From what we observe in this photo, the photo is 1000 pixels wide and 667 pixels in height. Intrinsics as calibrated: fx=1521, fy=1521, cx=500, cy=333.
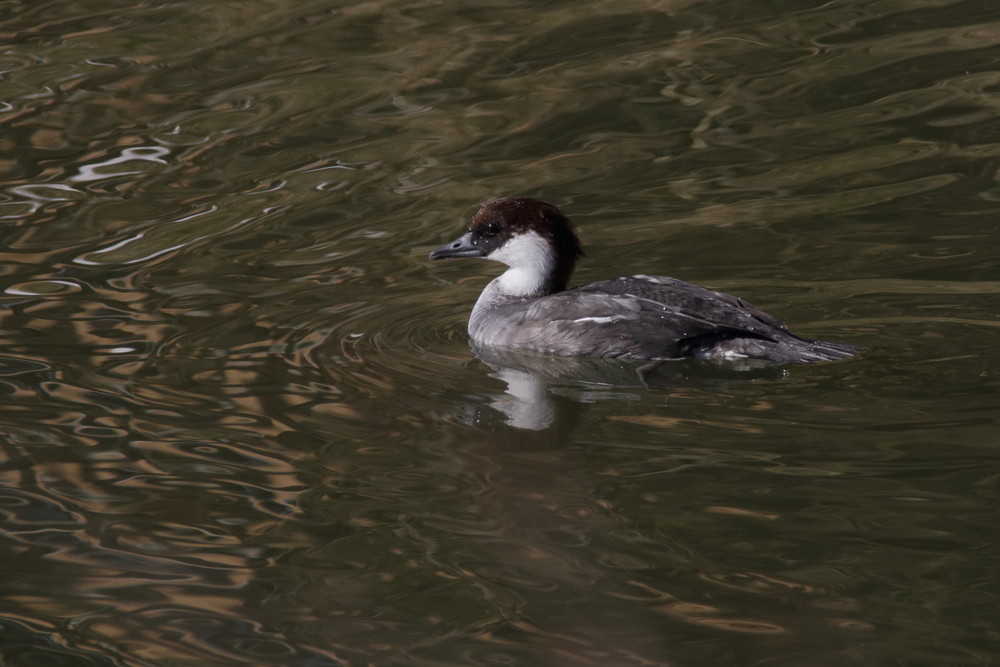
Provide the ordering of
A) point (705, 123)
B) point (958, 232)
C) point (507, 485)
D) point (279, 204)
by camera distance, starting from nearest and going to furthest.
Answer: point (507, 485)
point (958, 232)
point (279, 204)
point (705, 123)

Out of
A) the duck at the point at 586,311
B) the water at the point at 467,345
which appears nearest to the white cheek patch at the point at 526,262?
the duck at the point at 586,311

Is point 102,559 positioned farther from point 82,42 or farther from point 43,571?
point 82,42

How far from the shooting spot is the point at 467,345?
8172 millimetres

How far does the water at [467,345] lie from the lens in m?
5.16

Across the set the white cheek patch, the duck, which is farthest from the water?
the white cheek patch

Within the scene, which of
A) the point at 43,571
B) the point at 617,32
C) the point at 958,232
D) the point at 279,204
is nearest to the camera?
the point at 43,571

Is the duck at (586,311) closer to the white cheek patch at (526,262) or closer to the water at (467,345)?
the white cheek patch at (526,262)

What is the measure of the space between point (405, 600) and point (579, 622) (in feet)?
2.06

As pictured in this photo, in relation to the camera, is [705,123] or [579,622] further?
[705,123]

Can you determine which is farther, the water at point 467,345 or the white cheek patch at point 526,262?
the white cheek patch at point 526,262

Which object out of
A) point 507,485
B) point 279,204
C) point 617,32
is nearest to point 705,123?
point 617,32

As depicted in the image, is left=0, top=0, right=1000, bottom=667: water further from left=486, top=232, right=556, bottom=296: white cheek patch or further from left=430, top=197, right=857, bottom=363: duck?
left=486, top=232, right=556, bottom=296: white cheek patch

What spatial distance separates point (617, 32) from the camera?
13195mm

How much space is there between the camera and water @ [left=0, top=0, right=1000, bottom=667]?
5164 mm
